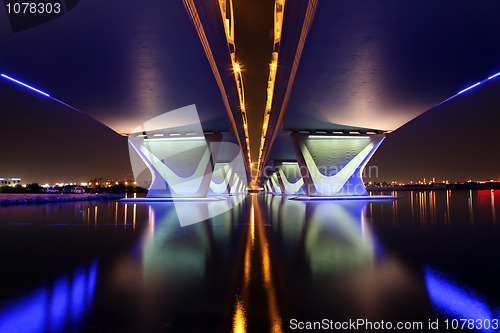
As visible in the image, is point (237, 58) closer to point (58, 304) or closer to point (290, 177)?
point (58, 304)

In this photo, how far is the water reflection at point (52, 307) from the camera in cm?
202

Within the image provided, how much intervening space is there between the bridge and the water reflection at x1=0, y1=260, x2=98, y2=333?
6.40 metres

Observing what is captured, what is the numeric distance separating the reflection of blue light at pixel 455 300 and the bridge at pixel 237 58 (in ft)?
21.4

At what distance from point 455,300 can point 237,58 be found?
40.1 ft

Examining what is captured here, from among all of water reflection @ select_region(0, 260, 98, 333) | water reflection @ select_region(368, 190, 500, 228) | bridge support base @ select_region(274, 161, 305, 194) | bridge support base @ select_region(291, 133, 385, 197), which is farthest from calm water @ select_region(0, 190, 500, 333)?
bridge support base @ select_region(274, 161, 305, 194)

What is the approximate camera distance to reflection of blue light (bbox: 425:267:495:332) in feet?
7.29

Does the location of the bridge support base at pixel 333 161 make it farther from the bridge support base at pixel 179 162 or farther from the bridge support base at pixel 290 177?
the bridge support base at pixel 290 177

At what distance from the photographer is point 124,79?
1180 centimetres

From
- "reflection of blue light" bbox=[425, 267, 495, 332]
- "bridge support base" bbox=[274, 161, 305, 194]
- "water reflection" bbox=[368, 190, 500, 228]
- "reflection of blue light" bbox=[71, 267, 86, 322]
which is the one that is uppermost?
"bridge support base" bbox=[274, 161, 305, 194]

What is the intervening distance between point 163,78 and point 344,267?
10657 millimetres

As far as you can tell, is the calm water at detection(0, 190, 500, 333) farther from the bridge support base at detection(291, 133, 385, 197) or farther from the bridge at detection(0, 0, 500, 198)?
the bridge support base at detection(291, 133, 385, 197)

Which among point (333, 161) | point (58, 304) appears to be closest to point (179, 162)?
point (333, 161)

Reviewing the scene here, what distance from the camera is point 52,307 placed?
2346 millimetres

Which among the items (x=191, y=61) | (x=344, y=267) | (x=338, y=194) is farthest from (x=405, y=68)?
(x=338, y=194)
